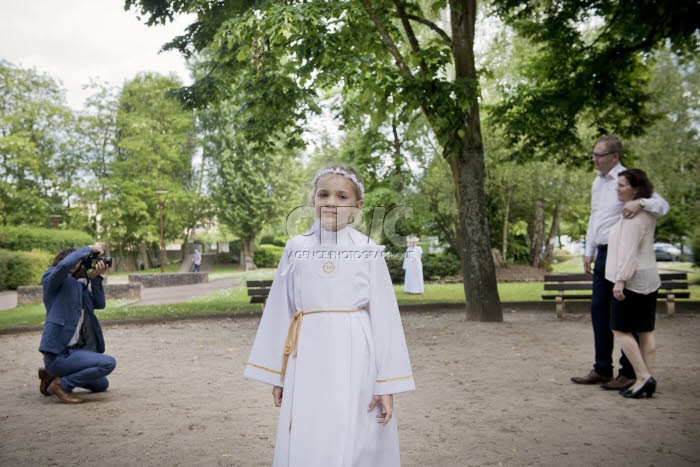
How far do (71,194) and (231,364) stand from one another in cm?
3556

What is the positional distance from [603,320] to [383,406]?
14.0ft

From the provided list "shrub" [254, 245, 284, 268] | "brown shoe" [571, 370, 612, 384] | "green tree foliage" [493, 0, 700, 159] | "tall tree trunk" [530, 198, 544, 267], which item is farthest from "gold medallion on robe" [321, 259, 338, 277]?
"shrub" [254, 245, 284, 268]

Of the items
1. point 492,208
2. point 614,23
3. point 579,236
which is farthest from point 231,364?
point 579,236

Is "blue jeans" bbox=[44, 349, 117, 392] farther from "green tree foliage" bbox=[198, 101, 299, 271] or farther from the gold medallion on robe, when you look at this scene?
"green tree foliage" bbox=[198, 101, 299, 271]

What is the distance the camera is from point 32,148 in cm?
3253

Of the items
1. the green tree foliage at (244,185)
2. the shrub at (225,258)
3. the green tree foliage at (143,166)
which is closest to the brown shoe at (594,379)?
the green tree foliage at (143,166)

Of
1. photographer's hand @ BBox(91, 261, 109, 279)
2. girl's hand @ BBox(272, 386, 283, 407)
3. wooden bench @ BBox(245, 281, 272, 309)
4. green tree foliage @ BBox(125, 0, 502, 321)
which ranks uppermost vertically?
green tree foliage @ BBox(125, 0, 502, 321)

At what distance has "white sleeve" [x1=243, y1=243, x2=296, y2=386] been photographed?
2.84 meters

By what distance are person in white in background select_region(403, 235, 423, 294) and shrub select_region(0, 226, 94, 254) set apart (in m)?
19.9

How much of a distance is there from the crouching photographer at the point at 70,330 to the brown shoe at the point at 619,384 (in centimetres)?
563

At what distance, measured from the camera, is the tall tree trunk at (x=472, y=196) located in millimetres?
10695

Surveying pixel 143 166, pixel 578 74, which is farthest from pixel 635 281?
pixel 143 166

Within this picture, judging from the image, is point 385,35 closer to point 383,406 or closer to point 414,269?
point 383,406

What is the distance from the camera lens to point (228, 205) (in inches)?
1666
